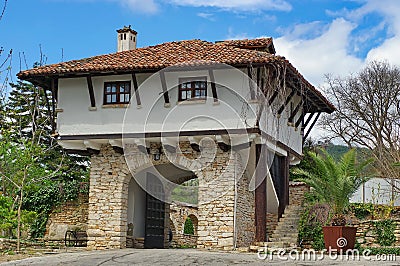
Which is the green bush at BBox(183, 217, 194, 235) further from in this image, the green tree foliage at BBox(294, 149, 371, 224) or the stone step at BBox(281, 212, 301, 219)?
the green tree foliage at BBox(294, 149, 371, 224)

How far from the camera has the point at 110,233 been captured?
20625mm

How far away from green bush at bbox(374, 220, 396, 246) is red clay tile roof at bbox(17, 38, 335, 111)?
4896mm

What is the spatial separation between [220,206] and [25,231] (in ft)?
27.1

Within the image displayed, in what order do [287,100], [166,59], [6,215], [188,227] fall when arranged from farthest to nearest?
1. [188,227]
2. [287,100]
3. [6,215]
4. [166,59]

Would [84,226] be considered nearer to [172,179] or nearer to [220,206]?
[172,179]

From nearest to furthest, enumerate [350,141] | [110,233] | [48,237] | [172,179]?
[110,233] → [48,237] → [172,179] → [350,141]

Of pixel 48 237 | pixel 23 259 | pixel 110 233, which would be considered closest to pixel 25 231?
pixel 48 237

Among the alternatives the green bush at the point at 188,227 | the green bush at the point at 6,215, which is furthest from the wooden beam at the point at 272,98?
the green bush at the point at 188,227

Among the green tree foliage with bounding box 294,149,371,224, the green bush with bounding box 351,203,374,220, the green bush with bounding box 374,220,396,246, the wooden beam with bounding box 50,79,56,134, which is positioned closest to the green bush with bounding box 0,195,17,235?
the wooden beam with bounding box 50,79,56,134

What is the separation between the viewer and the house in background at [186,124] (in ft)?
62.8

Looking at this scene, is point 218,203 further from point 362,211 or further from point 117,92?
point 362,211

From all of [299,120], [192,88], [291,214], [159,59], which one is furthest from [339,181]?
[159,59]

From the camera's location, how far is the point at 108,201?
2086 cm

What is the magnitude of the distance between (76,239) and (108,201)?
197cm
